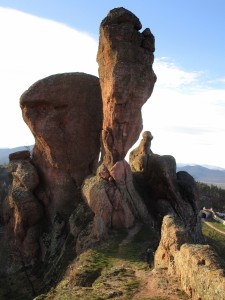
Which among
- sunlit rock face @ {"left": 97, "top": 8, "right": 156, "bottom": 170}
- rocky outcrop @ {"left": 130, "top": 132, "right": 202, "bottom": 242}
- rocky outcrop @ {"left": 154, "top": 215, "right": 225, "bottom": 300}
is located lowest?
rocky outcrop @ {"left": 154, "top": 215, "right": 225, "bottom": 300}

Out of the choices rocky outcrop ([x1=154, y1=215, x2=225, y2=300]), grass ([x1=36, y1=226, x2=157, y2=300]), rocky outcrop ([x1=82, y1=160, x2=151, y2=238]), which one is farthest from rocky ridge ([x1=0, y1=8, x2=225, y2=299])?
rocky outcrop ([x1=154, y1=215, x2=225, y2=300])

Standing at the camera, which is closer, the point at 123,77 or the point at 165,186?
the point at 123,77

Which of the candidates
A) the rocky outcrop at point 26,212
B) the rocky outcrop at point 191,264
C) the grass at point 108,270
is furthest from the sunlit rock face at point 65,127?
the rocky outcrop at point 191,264

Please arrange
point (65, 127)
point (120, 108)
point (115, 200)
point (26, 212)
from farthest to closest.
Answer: point (65, 127)
point (26, 212)
point (120, 108)
point (115, 200)

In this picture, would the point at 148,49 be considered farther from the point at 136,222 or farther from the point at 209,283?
the point at 209,283

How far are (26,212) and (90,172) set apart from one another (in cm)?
1079

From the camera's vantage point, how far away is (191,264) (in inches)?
1018

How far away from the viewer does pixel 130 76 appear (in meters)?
46.8

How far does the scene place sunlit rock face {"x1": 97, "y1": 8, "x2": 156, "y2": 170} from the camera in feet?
154

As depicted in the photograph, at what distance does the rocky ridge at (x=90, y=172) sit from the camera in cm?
4672

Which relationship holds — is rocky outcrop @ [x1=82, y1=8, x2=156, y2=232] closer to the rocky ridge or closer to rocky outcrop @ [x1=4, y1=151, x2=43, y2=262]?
the rocky ridge

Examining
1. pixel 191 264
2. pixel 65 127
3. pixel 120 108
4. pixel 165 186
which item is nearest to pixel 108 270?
pixel 191 264

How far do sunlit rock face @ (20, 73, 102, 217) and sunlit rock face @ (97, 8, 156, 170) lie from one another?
6.74 meters

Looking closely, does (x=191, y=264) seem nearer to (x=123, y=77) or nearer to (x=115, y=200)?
(x=115, y=200)
